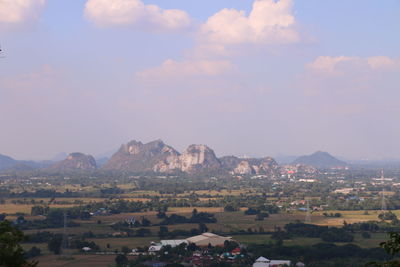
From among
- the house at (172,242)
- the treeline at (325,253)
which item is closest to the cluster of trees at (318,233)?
the treeline at (325,253)

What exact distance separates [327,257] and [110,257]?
54.8ft

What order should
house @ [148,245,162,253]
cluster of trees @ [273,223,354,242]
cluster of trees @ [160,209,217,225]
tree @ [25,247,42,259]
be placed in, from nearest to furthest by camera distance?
tree @ [25,247,42,259] < house @ [148,245,162,253] < cluster of trees @ [273,223,354,242] < cluster of trees @ [160,209,217,225]

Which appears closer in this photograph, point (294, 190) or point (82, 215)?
point (82, 215)

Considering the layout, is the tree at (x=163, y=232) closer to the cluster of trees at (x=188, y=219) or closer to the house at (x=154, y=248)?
the cluster of trees at (x=188, y=219)

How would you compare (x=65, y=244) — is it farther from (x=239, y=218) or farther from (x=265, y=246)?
(x=239, y=218)

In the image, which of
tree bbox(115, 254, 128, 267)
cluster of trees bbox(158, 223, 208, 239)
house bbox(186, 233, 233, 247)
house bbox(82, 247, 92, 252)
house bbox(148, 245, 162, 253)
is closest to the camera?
tree bbox(115, 254, 128, 267)

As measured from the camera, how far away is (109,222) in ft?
229

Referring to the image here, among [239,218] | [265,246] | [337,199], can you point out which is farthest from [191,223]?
[337,199]

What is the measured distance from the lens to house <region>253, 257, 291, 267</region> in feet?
131

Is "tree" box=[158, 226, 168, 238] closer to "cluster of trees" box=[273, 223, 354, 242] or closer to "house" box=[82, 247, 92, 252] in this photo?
"house" box=[82, 247, 92, 252]

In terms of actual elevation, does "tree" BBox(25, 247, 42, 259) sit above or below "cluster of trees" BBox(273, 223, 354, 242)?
below

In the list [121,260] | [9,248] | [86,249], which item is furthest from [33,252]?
[9,248]

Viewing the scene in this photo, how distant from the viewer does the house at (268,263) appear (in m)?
39.8

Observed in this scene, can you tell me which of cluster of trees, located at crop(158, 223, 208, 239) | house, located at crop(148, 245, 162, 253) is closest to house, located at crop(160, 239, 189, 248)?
house, located at crop(148, 245, 162, 253)
